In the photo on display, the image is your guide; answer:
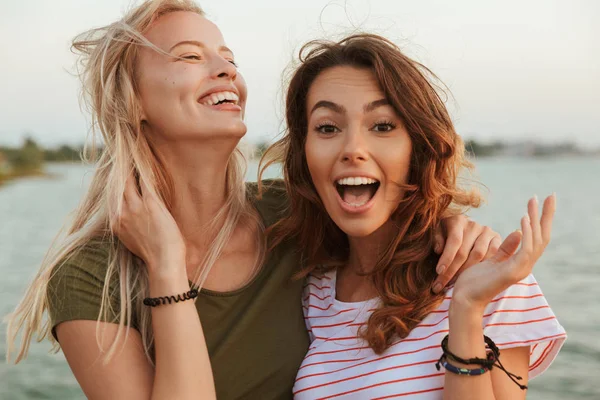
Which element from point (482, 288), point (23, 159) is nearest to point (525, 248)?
point (482, 288)

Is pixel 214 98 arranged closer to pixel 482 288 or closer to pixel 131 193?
pixel 131 193

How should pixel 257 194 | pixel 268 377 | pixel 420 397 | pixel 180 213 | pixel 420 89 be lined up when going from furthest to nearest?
pixel 257 194
pixel 180 213
pixel 268 377
pixel 420 89
pixel 420 397

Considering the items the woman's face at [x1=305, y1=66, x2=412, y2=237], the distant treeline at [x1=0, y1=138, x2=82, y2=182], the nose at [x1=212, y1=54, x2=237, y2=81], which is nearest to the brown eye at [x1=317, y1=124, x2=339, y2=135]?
the woman's face at [x1=305, y1=66, x2=412, y2=237]

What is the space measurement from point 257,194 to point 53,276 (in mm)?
1102

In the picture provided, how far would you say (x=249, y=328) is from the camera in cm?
302

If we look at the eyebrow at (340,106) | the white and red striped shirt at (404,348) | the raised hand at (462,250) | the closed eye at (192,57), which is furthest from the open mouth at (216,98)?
the raised hand at (462,250)

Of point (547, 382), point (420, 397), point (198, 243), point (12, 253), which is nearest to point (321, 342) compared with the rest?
point (420, 397)

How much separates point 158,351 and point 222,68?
1.25 m

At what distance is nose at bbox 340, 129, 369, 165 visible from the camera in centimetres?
270

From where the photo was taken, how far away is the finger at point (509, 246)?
2266 mm

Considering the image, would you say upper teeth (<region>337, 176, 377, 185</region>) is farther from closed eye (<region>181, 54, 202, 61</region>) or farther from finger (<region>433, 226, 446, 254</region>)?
closed eye (<region>181, 54, 202, 61</region>)

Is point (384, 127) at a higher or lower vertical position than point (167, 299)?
higher

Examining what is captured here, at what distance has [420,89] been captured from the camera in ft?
8.98

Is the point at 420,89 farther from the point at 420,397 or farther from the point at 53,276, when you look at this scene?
the point at 53,276
